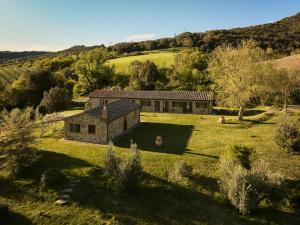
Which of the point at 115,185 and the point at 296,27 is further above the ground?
the point at 296,27

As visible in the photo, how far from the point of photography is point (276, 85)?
43.0m

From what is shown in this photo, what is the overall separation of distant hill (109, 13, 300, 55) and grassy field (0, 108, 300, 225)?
75.7m

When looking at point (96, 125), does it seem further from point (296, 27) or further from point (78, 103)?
point (296, 27)

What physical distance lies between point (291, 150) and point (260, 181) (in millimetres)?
9694

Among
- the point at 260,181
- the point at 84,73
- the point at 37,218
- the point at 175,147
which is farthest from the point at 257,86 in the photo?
the point at 84,73

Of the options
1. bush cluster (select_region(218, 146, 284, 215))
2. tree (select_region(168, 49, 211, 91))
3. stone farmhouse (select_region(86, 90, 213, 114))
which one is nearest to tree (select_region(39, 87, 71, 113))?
stone farmhouse (select_region(86, 90, 213, 114))

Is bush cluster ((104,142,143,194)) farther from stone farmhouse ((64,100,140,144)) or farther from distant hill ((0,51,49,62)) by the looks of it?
distant hill ((0,51,49,62))

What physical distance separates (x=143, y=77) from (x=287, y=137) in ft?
167

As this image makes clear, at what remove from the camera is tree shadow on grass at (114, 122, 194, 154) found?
29688 millimetres

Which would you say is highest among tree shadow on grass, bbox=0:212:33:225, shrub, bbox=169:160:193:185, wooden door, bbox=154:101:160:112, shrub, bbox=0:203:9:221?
wooden door, bbox=154:101:160:112

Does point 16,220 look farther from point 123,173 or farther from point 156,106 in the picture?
point 156,106

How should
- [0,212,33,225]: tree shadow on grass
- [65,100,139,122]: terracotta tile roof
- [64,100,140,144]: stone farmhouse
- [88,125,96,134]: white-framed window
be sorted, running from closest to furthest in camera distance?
[0,212,33,225]: tree shadow on grass < [64,100,140,144]: stone farmhouse < [88,125,96,134]: white-framed window < [65,100,139,122]: terracotta tile roof

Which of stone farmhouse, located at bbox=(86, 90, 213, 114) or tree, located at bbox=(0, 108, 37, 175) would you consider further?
stone farmhouse, located at bbox=(86, 90, 213, 114)

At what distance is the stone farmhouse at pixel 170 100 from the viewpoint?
50.2 meters
